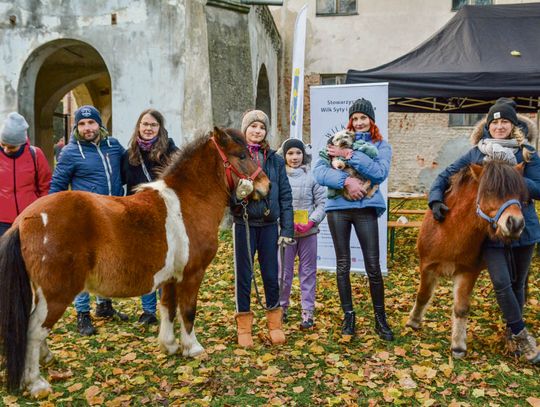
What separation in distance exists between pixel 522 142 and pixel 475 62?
3.55 metres

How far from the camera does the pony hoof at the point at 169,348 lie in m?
4.28

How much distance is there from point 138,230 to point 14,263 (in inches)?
33.0

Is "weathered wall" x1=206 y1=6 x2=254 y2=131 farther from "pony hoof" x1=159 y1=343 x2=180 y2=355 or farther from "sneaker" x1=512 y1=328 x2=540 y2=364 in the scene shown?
"sneaker" x1=512 y1=328 x2=540 y2=364

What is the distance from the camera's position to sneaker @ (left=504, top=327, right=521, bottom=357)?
416cm

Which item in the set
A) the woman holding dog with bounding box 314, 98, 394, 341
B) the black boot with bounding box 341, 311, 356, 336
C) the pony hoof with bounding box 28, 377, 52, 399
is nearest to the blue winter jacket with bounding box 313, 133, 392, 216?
the woman holding dog with bounding box 314, 98, 394, 341

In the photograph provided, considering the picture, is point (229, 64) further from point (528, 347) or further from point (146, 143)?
point (528, 347)

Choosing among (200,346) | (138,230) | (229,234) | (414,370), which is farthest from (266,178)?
(229,234)

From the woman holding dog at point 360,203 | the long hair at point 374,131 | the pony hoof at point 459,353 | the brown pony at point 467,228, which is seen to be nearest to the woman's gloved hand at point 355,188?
the woman holding dog at point 360,203

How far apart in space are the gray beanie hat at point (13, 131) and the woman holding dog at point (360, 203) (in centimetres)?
278

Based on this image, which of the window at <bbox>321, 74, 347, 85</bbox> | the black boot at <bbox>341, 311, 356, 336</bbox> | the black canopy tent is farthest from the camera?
the window at <bbox>321, 74, 347, 85</bbox>

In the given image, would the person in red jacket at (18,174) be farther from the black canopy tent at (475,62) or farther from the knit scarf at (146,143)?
the black canopy tent at (475,62)

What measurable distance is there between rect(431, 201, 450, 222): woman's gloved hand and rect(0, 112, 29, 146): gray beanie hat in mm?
3805

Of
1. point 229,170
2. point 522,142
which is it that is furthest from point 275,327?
point 522,142

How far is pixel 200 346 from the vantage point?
431 cm
